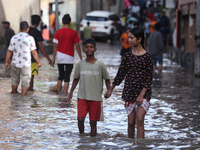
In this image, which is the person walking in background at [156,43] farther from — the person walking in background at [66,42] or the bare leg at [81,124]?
the bare leg at [81,124]

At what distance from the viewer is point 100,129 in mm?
7184

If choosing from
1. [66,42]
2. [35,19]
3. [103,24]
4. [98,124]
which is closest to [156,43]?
[35,19]

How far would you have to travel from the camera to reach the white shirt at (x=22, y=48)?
1003 cm

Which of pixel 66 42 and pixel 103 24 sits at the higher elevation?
pixel 66 42

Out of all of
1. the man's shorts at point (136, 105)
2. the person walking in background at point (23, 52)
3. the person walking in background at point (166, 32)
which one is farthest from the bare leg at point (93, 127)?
the person walking in background at point (166, 32)

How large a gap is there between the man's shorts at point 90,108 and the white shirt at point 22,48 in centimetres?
391

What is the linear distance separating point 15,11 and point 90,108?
15066 millimetres

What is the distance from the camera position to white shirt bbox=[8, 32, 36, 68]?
1003 cm

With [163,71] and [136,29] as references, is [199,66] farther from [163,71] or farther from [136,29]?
[136,29]

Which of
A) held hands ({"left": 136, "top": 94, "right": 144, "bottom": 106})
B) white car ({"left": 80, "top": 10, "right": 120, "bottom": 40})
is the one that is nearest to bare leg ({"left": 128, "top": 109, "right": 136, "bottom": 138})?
held hands ({"left": 136, "top": 94, "right": 144, "bottom": 106})

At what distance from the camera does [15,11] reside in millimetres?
20812

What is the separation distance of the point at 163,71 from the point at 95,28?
1816 centimetres

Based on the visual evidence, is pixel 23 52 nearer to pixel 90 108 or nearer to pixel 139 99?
pixel 90 108

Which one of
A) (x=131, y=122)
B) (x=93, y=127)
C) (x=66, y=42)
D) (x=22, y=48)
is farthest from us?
(x=66, y=42)
